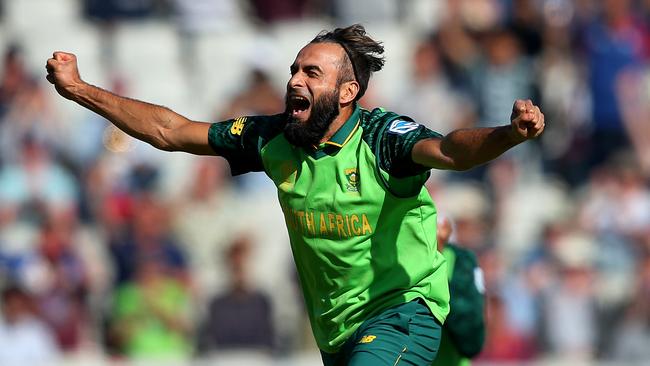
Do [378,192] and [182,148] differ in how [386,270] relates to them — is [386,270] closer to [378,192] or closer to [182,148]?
[378,192]

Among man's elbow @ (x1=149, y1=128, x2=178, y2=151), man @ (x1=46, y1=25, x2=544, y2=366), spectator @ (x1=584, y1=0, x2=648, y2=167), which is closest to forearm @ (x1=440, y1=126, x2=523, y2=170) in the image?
man @ (x1=46, y1=25, x2=544, y2=366)

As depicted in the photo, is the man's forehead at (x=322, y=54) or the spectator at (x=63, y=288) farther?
the spectator at (x=63, y=288)

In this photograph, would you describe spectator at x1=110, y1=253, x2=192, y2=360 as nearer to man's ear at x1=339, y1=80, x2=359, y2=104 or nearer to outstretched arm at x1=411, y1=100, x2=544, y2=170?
man's ear at x1=339, y1=80, x2=359, y2=104

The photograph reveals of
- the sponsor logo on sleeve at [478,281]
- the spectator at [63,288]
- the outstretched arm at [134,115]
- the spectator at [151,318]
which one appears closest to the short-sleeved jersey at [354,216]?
the outstretched arm at [134,115]

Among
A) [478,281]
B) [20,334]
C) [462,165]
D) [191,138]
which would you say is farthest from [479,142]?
[20,334]

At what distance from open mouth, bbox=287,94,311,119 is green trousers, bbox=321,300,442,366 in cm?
103

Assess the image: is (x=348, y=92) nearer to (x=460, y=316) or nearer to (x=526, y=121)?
(x=526, y=121)

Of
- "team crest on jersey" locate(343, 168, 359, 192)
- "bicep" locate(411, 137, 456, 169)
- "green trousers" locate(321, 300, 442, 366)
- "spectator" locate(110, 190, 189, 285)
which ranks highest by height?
"bicep" locate(411, 137, 456, 169)

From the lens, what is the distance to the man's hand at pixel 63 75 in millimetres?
7254

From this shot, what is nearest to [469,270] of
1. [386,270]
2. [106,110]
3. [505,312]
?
[386,270]

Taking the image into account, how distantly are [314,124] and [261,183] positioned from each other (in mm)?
7957

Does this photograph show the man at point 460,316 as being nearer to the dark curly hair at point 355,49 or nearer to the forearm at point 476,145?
the dark curly hair at point 355,49

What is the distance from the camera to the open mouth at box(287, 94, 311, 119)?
6.93 metres

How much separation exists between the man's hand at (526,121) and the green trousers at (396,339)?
1.35 metres
